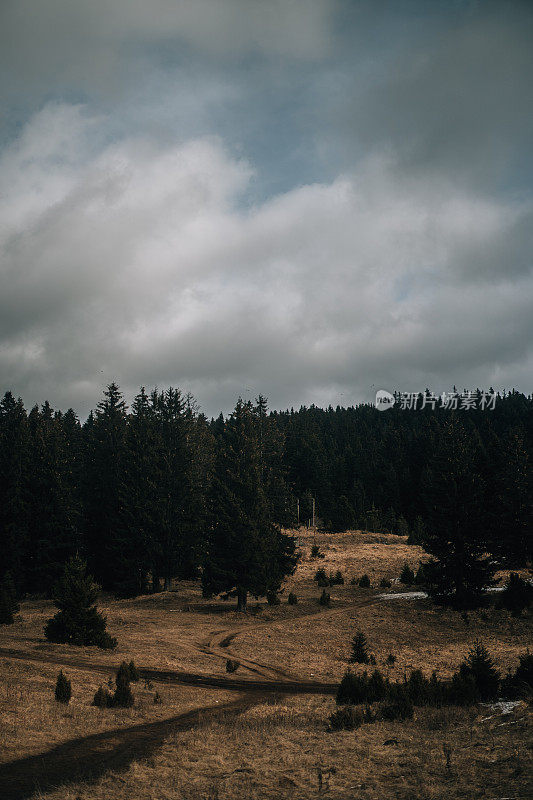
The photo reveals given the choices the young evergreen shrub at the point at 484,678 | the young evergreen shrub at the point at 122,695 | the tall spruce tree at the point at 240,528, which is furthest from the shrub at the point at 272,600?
the young evergreen shrub at the point at 484,678

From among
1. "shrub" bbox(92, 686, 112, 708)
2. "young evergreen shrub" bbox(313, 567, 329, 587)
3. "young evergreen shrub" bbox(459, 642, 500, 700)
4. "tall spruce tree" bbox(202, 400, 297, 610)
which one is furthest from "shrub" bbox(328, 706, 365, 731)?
"young evergreen shrub" bbox(313, 567, 329, 587)

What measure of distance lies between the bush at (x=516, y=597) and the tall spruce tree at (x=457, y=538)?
147cm

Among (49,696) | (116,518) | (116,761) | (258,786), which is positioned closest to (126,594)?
(116,518)

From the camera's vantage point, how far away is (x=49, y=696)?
17.3 m

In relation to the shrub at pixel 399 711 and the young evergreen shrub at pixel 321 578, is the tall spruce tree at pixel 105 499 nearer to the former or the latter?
the young evergreen shrub at pixel 321 578

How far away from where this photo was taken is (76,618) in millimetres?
25484

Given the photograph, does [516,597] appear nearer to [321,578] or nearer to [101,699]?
[321,578]

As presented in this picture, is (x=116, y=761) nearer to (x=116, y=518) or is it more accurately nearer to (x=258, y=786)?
(x=258, y=786)

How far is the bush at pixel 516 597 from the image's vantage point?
112ft

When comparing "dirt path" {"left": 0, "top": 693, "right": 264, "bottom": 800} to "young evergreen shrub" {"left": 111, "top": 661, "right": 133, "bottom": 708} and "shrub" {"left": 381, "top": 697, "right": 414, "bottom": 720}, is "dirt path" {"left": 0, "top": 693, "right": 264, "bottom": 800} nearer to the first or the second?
"young evergreen shrub" {"left": 111, "top": 661, "right": 133, "bottom": 708}

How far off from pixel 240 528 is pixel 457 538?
51.4 feet

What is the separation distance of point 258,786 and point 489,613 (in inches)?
1155

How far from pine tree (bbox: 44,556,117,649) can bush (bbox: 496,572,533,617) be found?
2593 cm

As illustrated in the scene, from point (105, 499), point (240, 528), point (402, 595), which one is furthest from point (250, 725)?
point (105, 499)
